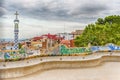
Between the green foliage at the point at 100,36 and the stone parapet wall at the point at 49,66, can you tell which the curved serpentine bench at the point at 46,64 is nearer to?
the stone parapet wall at the point at 49,66

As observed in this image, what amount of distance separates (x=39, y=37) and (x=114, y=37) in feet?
21.6

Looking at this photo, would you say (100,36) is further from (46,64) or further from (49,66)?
(46,64)

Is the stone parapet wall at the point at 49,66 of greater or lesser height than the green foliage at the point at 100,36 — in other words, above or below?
below

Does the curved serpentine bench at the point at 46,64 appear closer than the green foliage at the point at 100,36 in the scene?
Yes

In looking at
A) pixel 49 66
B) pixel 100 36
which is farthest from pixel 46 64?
pixel 100 36

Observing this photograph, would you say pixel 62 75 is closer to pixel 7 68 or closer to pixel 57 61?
pixel 57 61

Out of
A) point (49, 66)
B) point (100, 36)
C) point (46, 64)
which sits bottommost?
point (49, 66)

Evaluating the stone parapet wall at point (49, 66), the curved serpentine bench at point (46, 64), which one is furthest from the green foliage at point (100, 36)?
the stone parapet wall at point (49, 66)

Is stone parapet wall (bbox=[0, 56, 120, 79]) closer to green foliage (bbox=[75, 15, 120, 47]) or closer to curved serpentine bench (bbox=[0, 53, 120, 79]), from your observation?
curved serpentine bench (bbox=[0, 53, 120, 79])

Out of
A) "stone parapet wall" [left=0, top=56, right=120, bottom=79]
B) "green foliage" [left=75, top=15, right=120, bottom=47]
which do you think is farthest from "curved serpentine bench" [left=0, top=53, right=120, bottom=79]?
"green foliage" [left=75, top=15, right=120, bottom=47]

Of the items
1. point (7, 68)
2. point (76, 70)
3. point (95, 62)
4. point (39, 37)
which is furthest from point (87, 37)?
point (7, 68)

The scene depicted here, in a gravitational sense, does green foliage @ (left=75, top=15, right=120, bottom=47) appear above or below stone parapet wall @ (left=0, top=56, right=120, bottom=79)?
above

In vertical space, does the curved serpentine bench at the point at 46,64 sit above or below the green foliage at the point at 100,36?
below

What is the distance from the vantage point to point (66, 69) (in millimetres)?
13344
